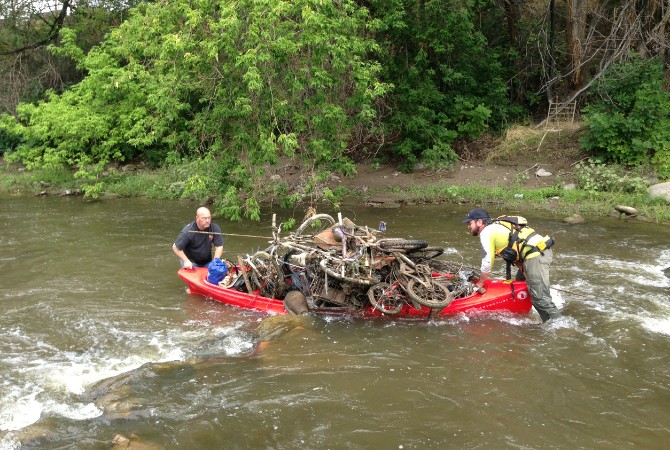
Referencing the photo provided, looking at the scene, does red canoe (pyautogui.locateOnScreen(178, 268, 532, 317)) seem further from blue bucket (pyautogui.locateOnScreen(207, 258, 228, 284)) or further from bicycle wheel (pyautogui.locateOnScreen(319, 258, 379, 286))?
blue bucket (pyautogui.locateOnScreen(207, 258, 228, 284))

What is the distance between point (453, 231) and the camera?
13.7 meters

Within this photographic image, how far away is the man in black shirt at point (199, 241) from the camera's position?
9422 mm

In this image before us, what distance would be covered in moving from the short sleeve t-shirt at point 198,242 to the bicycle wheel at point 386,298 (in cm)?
298

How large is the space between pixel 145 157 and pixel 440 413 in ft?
63.2

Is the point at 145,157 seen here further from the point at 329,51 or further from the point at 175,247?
the point at 175,247

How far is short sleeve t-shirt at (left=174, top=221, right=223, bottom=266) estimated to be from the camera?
31.3ft

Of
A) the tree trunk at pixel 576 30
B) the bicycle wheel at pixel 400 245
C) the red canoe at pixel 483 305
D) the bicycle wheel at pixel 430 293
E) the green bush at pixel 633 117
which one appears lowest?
the red canoe at pixel 483 305

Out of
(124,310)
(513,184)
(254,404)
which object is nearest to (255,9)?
(124,310)

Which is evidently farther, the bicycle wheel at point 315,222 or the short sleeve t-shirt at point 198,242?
the short sleeve t-shirt at point 198,242

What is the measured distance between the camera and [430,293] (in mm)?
7855

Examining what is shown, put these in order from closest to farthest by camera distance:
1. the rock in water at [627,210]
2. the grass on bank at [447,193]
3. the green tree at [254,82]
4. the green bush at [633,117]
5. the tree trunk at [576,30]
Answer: the green tree at [254,82] → the rock in water at [627,210] → the grass on bank at [447,193] → the green bush at [633,117] → the tree trunk at [576,30]

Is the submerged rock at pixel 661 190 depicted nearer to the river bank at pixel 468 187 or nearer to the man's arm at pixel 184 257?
the river bank at pixel 468 187

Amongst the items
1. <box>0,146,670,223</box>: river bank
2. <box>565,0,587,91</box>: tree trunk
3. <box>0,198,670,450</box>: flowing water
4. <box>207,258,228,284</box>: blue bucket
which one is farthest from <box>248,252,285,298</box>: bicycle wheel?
<box>565,0,587,91</box>: tree trunk

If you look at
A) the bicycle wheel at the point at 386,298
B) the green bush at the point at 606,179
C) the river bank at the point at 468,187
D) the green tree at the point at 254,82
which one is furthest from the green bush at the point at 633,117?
the bicycle wheel at the point at 386,298
